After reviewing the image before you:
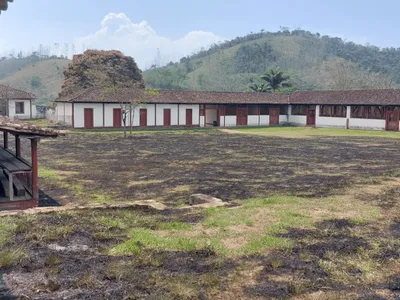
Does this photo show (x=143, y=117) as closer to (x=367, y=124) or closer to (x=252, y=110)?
(x=252, y=110)

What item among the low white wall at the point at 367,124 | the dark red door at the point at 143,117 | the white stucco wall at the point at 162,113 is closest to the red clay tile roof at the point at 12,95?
the dark red door at the point at 143,117

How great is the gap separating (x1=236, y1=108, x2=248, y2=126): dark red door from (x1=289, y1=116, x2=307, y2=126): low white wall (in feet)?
21.9

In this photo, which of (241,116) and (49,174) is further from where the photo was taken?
(241,116)

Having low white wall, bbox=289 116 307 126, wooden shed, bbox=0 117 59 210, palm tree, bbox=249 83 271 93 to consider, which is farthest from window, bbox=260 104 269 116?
wooden shed, bbox=0 117 59 210

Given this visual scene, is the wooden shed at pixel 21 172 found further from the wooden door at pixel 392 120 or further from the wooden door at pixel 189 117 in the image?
the wooden door at pixel 392 120

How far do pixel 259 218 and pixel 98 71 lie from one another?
53433mm

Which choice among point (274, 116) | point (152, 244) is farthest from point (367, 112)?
point (152, 244)

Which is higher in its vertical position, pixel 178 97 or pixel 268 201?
pixel 178 97

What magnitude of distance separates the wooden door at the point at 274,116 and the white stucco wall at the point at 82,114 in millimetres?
21825

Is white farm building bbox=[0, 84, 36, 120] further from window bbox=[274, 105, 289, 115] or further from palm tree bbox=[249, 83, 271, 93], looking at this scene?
palm tree bbox=[249, 83, 271, 93]

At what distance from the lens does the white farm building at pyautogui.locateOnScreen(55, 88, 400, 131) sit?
144 ft

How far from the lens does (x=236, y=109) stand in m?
52.5

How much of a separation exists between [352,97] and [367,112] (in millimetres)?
2726

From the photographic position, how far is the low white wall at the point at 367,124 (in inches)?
1791
